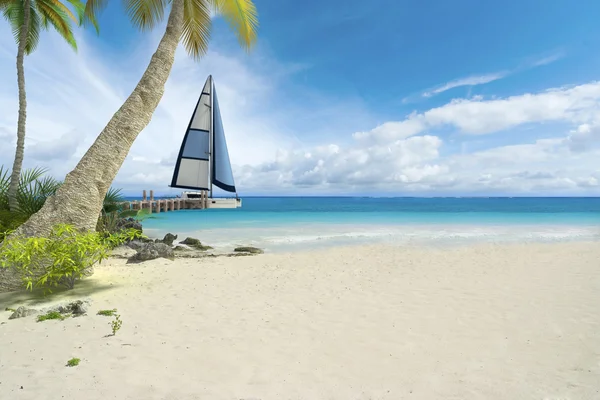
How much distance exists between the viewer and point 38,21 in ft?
52.1

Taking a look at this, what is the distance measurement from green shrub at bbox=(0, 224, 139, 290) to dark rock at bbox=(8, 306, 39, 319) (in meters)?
0.53

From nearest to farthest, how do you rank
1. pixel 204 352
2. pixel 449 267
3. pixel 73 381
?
pixel 73 381 → pixel 204 352 → pixel 449 267

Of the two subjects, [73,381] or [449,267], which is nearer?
[73,381]

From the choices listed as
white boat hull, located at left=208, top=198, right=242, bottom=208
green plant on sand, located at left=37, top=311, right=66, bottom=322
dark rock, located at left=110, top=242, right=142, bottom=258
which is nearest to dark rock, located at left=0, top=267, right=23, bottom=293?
green plant on sand, located at left=37, top=311, right=66, bottom=322

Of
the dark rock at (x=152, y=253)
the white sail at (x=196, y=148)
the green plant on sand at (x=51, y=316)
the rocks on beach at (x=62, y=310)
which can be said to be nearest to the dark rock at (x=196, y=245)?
the dark rock at (x=152, y=253)

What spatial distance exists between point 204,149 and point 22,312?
106ft

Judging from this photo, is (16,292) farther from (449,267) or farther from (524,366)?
(449,267)

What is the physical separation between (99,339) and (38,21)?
56.7 feet

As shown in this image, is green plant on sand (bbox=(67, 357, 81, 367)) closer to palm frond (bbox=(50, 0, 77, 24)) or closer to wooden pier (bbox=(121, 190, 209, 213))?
palm frond (bbox=(50, 0, 77, 24))

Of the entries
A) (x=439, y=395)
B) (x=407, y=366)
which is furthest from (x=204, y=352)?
(x=439, y=395)

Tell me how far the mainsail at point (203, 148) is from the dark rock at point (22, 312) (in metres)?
31.9

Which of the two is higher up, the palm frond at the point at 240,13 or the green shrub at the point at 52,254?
the palm frond at the point at 240,13

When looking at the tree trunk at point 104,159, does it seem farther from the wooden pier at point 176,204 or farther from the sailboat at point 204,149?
the wooden pier at point 176,204

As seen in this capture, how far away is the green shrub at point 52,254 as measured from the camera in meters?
6.04
